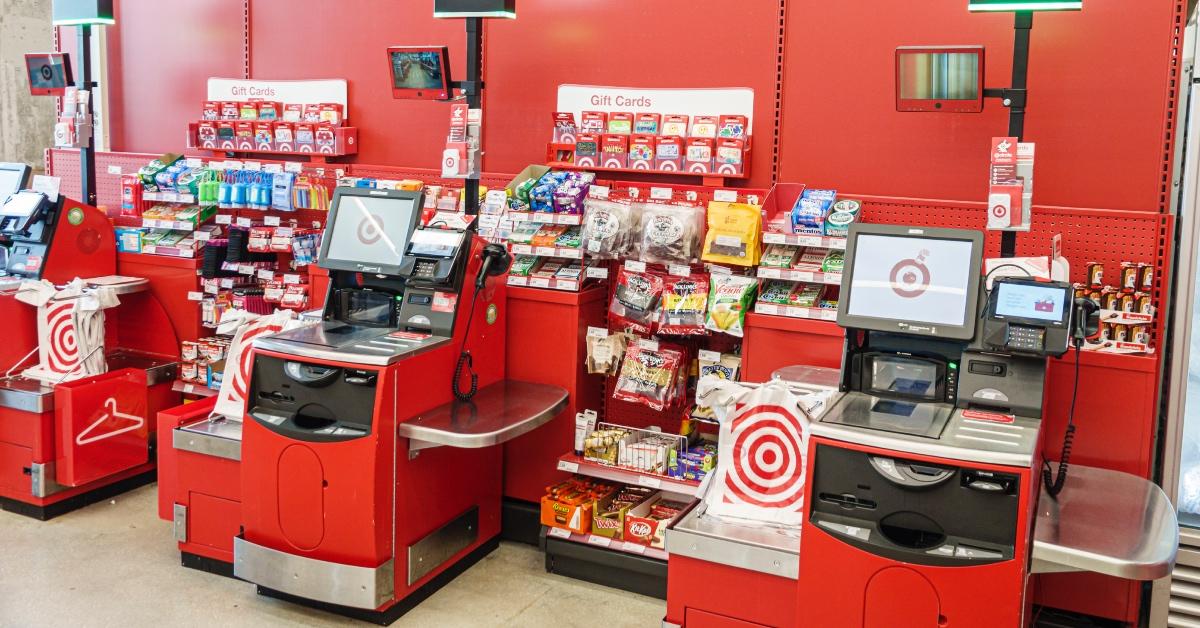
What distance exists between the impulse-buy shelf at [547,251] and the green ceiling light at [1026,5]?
196 cm

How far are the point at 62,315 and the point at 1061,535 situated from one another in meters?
4.72

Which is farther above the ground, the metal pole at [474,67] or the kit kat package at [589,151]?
the metal pole at [474,67]

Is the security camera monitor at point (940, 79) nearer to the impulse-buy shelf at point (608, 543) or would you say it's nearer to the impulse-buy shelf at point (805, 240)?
the impulse-buy shelf at point (805, 240)

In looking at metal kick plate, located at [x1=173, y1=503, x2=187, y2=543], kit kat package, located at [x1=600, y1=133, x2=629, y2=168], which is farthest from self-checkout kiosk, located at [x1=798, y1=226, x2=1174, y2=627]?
metal kick plate, located at [x1=173, y1=503, x2=187, y2=543]

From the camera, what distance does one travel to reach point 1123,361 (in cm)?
364

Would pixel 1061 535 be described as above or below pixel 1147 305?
below

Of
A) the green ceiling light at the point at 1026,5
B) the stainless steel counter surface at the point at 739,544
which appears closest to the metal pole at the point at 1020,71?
the green ceiling light at the point at 1026,5

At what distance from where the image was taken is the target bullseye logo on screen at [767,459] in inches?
131

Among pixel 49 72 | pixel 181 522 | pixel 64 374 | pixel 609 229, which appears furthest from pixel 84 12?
pixel 609 229

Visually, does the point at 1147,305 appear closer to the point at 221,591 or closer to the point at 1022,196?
the point at 1022,196

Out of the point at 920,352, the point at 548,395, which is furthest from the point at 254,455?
the point at 920,352

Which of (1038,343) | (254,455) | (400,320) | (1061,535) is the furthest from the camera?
(400,320)

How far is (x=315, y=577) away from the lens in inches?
152

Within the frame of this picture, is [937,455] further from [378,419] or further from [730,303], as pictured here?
[378,419]
